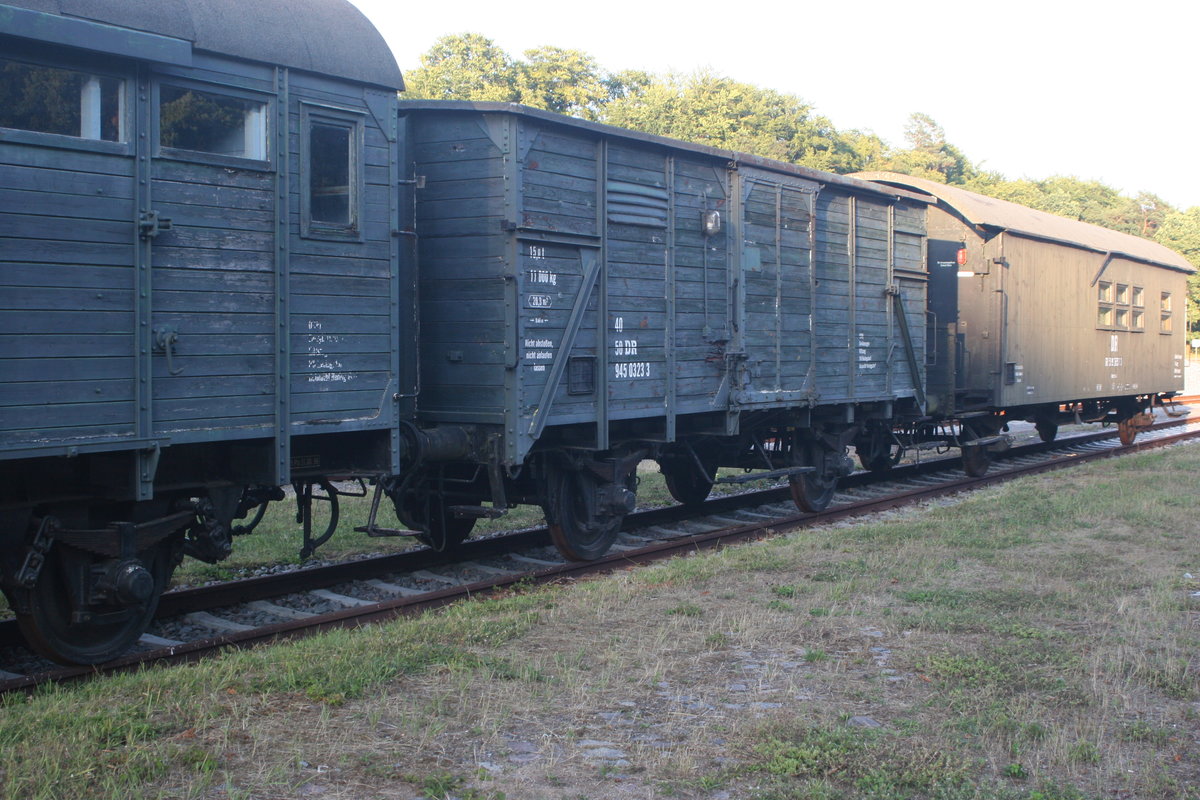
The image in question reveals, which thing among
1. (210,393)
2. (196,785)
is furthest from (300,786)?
(210,393)

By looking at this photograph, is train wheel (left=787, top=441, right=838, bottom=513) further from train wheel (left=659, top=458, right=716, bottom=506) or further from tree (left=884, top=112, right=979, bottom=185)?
tree (left=884, top=112, right=979, bottom=185)

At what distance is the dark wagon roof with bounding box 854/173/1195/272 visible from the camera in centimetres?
1490

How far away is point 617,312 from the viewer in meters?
8.92

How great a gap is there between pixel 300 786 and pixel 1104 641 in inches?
182

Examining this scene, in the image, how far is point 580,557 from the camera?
887 centimetres

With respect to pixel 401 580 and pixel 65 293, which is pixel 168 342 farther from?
pixel 401 580

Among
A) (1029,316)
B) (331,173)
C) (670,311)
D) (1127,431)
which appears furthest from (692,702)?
(1127,431)

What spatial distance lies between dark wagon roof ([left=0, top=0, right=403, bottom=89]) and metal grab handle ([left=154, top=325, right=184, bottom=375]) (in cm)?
155

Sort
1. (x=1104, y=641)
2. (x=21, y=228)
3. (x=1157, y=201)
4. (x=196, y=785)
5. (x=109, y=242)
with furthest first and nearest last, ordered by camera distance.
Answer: (x=1157, y=201) < (x=1104, y=641) < (x=109, y=242) < (x=21, y=228) < (x=196, y=785)

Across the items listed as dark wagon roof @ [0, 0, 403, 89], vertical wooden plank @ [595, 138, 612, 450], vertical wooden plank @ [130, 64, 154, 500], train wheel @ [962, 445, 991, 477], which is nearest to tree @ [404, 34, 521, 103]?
train wheel @ [962, 445, 991, 477]

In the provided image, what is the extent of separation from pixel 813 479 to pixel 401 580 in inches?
219

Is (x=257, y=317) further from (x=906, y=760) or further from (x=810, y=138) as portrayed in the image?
(x=810, y=138)

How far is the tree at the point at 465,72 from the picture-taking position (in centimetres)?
4347

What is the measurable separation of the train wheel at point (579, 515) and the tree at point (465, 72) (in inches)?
1406
